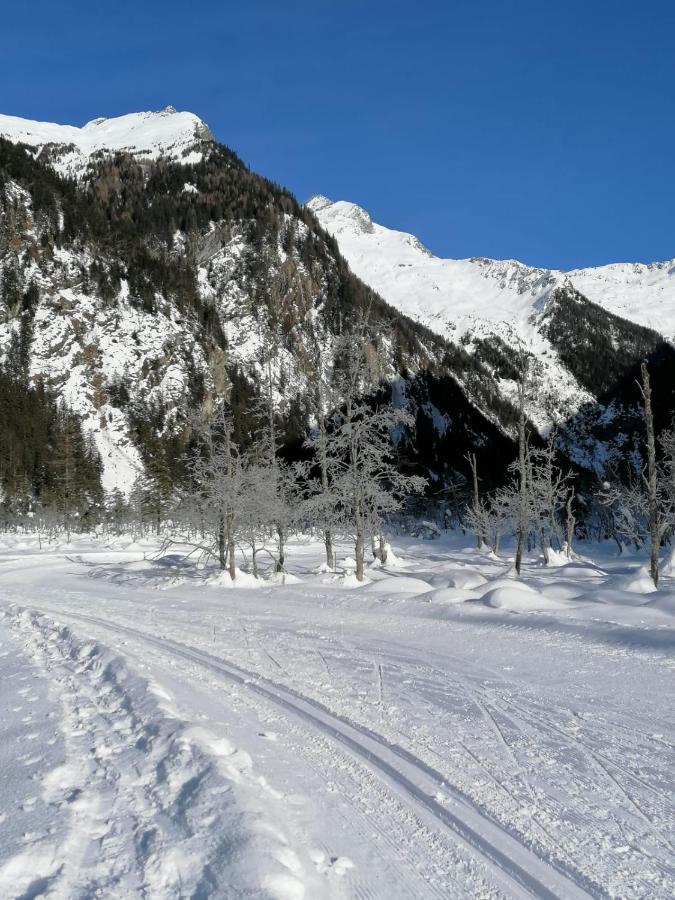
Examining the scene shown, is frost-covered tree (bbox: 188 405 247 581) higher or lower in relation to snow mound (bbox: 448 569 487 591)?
higher

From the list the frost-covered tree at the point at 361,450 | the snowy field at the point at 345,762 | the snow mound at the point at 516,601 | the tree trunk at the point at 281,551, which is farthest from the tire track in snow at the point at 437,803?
the tree trunk at the point at 281,551

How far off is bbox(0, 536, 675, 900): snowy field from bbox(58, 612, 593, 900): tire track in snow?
0.8 inches

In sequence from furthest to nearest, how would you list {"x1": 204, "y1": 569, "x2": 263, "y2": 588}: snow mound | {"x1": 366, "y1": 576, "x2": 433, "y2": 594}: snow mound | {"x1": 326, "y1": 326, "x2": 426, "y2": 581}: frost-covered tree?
{"x1": 204, "y1": 569, "x2": 263, "y2": 588}: snow mound, {"x1": 326, "y1": 326, "x2": 426, "y2": 581}: frost-covered tree, {"x1": 366, "y1": 576, "x2": 433, "y2": 594}: snow mound

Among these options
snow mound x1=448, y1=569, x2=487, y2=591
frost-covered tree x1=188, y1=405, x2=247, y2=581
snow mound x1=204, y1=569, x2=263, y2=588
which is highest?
frost-covered tree x1=188, y1=405, x2=247, y2=581

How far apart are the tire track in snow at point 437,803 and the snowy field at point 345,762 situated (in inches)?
0.8

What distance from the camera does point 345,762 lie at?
17.7ft

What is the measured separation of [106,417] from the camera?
104938 millimetres

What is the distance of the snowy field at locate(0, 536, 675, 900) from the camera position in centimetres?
361

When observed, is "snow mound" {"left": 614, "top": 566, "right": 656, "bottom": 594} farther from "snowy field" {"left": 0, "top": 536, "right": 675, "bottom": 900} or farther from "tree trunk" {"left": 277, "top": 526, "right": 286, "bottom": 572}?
"tree trunk" {"left": 277, "top": 526, "right": 286, "bottom": 572}

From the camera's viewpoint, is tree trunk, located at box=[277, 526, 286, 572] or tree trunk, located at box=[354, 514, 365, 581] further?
tree trunk, located at box=[277, 526, 286, 572]

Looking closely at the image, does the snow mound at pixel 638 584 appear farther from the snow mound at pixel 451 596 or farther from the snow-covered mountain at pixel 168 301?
the snow-covered mountain at pixel 168 301

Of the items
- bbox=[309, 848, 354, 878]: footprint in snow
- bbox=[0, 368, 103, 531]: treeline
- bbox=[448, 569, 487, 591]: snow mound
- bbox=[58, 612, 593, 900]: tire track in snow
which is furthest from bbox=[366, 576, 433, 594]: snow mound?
bbox=[0, 368, 103, 531]: treeline

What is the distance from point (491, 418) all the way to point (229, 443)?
150976 millimetres

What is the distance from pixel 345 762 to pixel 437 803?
1.13 metres
